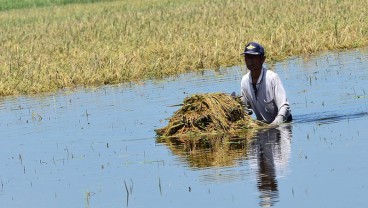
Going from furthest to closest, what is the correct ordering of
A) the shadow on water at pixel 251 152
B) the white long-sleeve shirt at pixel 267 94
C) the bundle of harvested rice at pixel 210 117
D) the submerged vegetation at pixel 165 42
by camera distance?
the submerged vegetation at pixel 165 42, the bundle of harvested rice at pixel 210 117, the white long-sleeve shirt at pixel 267 94, the shadow on water at pixel 251 152

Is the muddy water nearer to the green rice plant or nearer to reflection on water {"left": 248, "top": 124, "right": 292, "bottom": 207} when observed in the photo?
reflection on water {"left": 248, "top": 124, "right": 292, "bottom": 207}

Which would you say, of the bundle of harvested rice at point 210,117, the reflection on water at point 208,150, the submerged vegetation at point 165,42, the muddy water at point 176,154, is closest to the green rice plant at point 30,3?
the submerged vegetation at point 165,42

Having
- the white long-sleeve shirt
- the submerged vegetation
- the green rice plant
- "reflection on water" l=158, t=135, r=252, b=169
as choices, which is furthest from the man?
the green rice plant

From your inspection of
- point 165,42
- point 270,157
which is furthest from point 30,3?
point 270,157

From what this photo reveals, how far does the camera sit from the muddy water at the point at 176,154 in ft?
29.8

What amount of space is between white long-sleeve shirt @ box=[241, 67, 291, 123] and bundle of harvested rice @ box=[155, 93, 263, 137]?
0.22 m

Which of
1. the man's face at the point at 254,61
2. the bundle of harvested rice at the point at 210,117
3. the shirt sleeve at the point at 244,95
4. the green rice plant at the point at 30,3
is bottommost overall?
the green rice plant at the point at 30,3

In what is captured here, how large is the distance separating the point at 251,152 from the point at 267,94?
4.44ft

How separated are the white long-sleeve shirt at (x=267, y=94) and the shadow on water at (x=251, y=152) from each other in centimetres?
26

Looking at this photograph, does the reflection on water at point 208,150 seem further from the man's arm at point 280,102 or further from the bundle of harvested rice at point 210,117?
the man's arm at point 280,102

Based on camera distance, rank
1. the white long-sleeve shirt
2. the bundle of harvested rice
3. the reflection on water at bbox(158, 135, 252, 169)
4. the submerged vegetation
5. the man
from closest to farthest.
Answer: the reflection on water at bbox(158, 135, 252, 169), the man, the white long-sleeve shirt, the bundle of harvested rice, the submerged vegetation

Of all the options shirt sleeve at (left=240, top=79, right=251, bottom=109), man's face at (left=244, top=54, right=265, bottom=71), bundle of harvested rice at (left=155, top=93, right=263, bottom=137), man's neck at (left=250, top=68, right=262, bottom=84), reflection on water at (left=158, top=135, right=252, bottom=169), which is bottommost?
reflection on water at (left=158, top=135, right=252, bottom=169)

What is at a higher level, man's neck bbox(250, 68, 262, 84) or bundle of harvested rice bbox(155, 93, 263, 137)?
man's neck bbox(250, 68, 262, 84)

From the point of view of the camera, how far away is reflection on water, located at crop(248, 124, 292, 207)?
8875 mm
